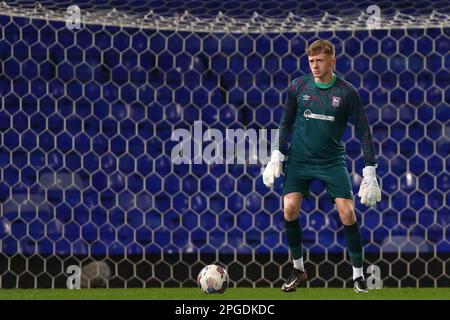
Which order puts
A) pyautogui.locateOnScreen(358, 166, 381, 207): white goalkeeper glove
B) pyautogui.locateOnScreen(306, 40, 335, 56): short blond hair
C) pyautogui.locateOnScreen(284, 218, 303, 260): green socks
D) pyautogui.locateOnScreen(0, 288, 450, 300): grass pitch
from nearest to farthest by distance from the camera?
pyautogui.locateOnScreen(306, 40, 335, 56): short blond hair, pyautogui.locateOnScreen(358, 166, 381, 207): white goalkeeper glove, pyautogui.locateOnScreen(284, 218, 303, 260): green socks, pyautogui.locateOnScreen(0, 288, 450, 300): grass pitch

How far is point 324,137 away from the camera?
3.38 metres

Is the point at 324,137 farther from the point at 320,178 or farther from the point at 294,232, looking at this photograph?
the point at 294,232

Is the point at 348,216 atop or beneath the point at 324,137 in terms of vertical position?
beneath

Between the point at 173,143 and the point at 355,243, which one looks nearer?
the point at 355,243

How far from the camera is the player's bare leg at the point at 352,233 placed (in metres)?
3.41

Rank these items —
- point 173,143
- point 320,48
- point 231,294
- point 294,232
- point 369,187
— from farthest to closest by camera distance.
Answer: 1. point 173,143
2. point 231,294
3. point 294,232
4. point 369,187
5. point 320,48

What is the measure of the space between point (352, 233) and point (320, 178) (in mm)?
250

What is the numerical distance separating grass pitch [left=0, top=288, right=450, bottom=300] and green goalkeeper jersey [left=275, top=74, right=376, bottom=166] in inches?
26.4

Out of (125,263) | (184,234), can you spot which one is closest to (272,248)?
(184,234)

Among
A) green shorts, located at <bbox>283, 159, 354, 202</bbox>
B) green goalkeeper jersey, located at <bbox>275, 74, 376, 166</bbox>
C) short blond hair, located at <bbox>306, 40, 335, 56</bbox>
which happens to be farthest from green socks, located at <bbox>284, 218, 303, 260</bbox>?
short blond hair, located at <bbox>306, 40, 335, 56</bbox>

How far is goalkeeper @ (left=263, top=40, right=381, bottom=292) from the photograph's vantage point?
3.37 m

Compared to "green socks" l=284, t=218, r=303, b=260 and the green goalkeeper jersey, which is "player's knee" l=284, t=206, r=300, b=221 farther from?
the green goalkeeper jersey

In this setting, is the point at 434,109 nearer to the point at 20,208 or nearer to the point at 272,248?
the point at 272,248

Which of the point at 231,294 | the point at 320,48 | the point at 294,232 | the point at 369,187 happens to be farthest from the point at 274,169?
the point at 231,294
